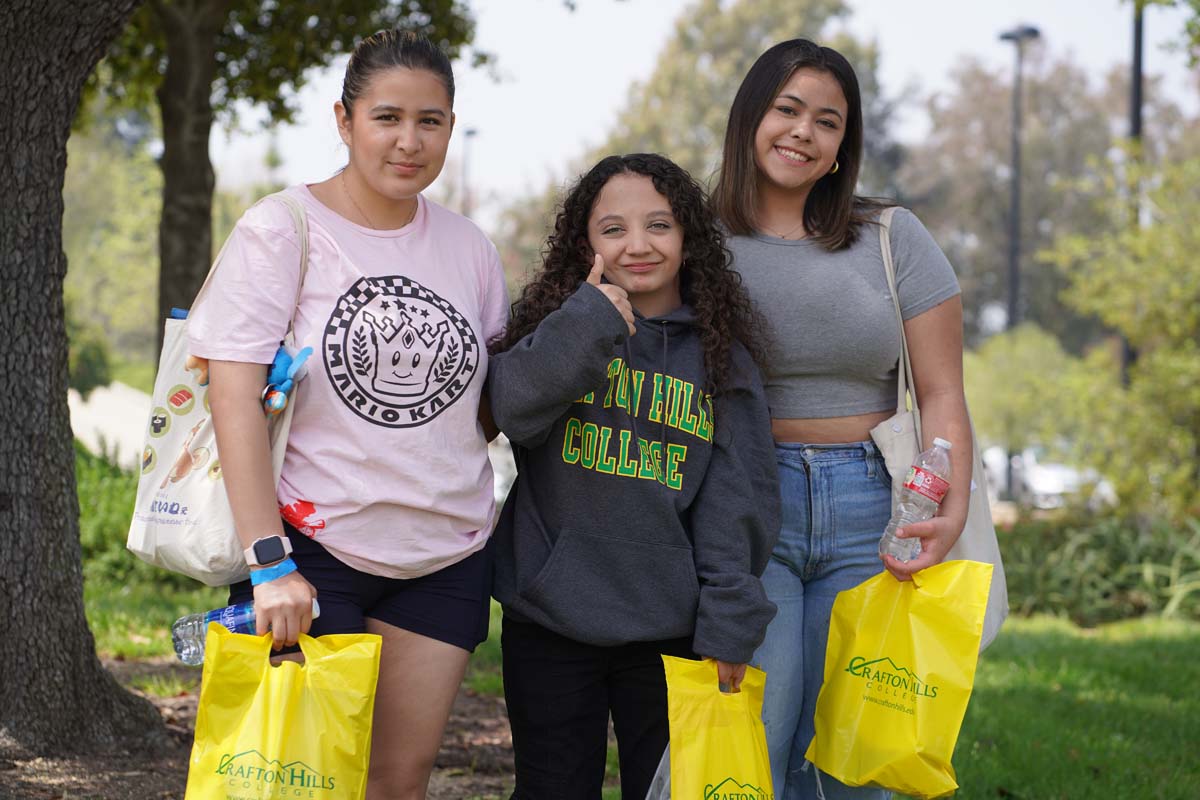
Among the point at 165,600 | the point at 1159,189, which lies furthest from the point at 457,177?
the point at 165,600

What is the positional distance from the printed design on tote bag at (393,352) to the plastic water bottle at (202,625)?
1.37 ft

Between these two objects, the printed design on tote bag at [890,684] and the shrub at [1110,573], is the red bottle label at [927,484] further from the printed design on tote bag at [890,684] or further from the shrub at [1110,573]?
the shrub at [1110,573]

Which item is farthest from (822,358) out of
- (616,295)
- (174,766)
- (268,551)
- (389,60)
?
(174,766)

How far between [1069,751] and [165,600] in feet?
15.5

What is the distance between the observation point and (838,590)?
293 cm

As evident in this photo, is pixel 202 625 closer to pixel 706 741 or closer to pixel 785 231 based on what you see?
pixel 706 741

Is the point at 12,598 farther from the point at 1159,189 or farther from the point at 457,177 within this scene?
the point at 457,177

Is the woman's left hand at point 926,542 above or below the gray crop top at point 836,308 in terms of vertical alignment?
below

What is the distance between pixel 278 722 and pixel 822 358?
146 centimetres

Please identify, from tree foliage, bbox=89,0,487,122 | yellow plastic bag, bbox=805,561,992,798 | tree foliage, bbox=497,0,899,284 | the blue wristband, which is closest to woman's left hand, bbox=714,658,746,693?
yellow plastic bag, bbox=805,561,992,798

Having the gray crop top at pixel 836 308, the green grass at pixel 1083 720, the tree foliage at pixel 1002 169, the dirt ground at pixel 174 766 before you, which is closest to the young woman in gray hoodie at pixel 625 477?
the gray crop top at pixel 836 308

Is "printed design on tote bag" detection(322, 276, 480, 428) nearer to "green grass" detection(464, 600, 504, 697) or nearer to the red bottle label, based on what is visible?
the red bottle label

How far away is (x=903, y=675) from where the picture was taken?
9.23 feet

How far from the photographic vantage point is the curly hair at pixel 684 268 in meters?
2.73
